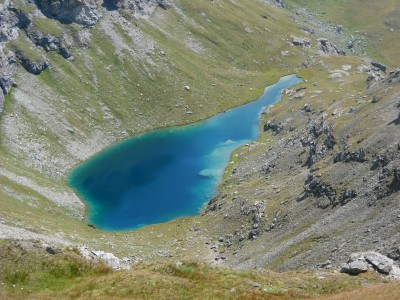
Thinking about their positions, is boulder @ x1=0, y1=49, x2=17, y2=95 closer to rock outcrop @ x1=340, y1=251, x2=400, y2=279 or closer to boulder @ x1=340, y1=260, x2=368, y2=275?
boulder @ x1=340, y1=260, x2=368, y2=275

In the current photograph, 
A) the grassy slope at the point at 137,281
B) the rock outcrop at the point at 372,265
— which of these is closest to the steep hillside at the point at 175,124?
the grassy slope at the point at 137,281

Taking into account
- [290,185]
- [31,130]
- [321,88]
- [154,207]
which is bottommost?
[31,130]

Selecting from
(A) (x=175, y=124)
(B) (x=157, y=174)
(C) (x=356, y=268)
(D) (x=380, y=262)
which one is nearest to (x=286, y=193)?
(D) (x=380, y=262)

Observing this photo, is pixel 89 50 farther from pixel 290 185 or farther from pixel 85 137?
pixel 290 185

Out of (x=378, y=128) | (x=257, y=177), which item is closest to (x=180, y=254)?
A: (x=257, y=177)

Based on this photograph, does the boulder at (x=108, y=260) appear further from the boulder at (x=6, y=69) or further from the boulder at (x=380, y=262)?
the boulder at (x=6, y=69)

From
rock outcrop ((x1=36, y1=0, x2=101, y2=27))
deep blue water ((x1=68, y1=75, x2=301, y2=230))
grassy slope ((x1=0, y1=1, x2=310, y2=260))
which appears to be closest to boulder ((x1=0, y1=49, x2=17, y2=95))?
grassy slope ((x1=0, y1=1, x2=310, y2=260))

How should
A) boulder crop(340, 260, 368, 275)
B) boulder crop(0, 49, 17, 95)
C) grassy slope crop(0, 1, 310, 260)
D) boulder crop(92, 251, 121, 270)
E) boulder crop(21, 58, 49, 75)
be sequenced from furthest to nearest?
1. boulder crop(21, 58, 49, 75)
2. boulder crop(0, 49, 17, 95)
3. grassy slope crop(0, 1, 310, 260)
4. boulder crop(340, 260, 368, 275)
5. boulder crop(92, 251, 121, 270)

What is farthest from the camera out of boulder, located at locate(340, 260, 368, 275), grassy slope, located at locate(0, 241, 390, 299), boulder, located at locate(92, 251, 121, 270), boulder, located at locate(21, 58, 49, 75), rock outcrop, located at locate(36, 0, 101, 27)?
rock outcrop, located at locate(36, 0, 101, 27)

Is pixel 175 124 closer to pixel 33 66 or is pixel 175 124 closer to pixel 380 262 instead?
pixel 33 66
